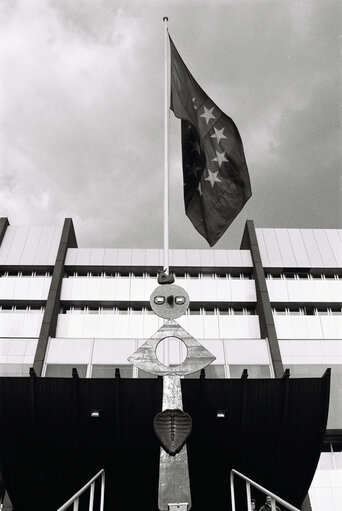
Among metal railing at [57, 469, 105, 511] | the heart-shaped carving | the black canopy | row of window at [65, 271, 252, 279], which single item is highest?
row of window at [65, 271, 252, 279]

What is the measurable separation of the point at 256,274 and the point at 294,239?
5362 mm

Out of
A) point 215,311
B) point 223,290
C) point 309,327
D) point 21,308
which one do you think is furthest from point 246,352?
point 21,308

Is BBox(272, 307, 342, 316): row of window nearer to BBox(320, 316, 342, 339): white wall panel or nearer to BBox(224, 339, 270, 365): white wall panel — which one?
BBox(320, 316, 342, 339): white wall panel

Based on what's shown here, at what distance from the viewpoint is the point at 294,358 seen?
28.8 metres

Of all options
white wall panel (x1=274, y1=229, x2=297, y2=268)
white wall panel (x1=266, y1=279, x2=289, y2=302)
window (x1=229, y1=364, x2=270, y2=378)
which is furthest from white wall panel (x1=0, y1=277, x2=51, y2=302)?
white wall panel (x1=274, y1=229, x2=297, y2=268)

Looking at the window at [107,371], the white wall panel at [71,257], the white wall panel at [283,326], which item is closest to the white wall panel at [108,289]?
the white wall panel at [71,257]

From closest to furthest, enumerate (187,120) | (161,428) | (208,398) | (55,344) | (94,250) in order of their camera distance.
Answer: (161,428) → (187,120) → (208,398) → (55,344) → (94,250)

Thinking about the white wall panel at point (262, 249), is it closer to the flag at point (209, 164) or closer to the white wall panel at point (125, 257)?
the white wall panel at point (125, 257)

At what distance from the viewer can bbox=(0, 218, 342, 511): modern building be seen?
90.8 ft

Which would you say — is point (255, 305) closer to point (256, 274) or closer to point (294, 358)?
point (256, 274)

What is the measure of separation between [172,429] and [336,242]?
31.1 metres

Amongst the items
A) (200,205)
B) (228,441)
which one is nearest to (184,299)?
(200,205)

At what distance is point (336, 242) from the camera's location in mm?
36125

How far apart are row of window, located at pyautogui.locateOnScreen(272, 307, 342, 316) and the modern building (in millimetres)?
69
